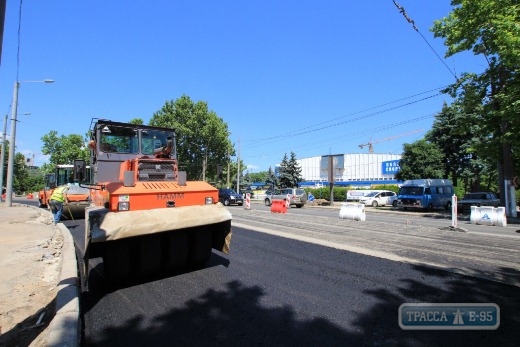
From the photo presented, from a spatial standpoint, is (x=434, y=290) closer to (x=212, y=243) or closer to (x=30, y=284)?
(x=212, y=243)

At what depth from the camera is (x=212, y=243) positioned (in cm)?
688

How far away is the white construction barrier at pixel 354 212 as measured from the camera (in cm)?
1717

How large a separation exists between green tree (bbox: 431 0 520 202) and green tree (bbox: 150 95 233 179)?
36.6 m

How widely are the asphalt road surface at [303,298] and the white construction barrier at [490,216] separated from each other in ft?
28.8

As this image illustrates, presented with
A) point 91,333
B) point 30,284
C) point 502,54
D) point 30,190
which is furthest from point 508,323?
point 30,190

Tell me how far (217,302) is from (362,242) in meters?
5.99

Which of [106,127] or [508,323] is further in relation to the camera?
[106,127]

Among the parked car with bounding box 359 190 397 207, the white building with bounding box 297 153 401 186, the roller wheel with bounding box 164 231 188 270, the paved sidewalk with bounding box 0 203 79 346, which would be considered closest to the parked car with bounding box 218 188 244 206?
the parked car with bounding box 359 190 397 207

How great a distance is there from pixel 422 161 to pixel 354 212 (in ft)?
75.2

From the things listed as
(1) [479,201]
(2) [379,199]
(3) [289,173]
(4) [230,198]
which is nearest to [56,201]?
(4) [230,198]

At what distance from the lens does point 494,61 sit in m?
19.8

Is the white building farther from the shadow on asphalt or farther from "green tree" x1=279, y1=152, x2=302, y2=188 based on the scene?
the shadow on asphalt

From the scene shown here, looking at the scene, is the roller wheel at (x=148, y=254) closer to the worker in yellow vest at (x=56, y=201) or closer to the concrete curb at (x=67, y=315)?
the concrete curb at (x=67, y=315)

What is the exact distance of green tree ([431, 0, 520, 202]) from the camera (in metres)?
16.3
